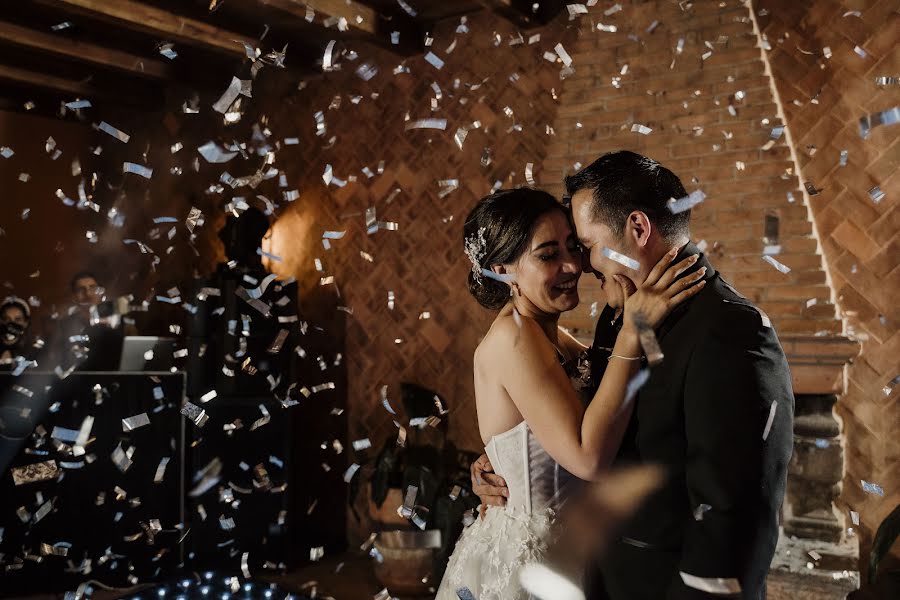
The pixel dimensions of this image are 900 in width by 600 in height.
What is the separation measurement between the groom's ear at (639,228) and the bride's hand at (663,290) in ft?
0.19

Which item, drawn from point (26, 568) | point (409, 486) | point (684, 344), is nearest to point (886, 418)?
point (409, 486)

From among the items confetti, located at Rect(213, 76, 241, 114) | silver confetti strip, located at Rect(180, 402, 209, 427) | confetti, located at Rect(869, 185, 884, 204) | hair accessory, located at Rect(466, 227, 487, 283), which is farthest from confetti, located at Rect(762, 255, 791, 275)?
confetti, located at Rect(213, 76, 241, 114)

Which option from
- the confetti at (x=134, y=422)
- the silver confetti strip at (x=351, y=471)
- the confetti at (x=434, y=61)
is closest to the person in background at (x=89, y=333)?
the confetti at (x=134, y=422)

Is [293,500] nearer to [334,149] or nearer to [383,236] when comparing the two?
[383,236]

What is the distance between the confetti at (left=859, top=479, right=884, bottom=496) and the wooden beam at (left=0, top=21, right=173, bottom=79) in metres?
5.82

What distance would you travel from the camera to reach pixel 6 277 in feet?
23.0

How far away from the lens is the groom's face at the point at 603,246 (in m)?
1.61

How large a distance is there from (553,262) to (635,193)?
0.49m

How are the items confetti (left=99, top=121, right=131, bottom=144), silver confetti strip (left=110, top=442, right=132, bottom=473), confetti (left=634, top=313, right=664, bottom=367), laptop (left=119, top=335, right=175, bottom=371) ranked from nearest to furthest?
confetti (left=634, top=313, right=664, bottom=367), silver confetti strip (left=110, top=442, right=132, bottom=473), laptop (left=119, top=335, right=175, bottom=371), confetti (left=99, top=121, right=131, bottom=144)

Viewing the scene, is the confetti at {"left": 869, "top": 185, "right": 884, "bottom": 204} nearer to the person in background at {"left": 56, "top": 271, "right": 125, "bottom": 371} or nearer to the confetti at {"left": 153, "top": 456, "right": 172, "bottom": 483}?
the confetti at {"left": 153, "top": 456, "right": 172, "bottom": 483}

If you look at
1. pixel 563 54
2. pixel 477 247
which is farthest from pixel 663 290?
pixel 563 54

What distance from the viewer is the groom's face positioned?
5.27 ft

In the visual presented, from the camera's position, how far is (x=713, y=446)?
1310mm

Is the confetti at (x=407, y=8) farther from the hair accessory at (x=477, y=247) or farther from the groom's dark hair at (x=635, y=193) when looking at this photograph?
the groom's dark hair at (x=635, y=193)
